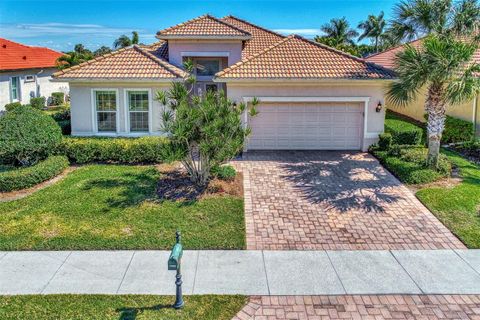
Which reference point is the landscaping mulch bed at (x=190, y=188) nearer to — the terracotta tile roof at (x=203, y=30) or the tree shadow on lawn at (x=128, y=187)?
the tree shadow on lawn at (x=128, y=187)

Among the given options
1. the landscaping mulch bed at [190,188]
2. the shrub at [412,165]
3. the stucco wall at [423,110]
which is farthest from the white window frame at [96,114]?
the stucco wall at [423,110]

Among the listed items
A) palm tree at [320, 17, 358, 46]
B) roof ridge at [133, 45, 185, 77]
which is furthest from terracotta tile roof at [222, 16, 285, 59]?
palm tree at [320, 17, 358, 46]

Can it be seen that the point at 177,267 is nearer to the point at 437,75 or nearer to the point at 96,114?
the point at 437,75

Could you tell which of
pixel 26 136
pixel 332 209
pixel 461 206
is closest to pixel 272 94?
pixel 332 209

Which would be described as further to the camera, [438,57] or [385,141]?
[385,141]

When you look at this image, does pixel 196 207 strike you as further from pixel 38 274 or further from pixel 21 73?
pixel 21 73

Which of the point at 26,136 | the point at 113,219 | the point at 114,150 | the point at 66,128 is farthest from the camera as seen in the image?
the point at 66,128
